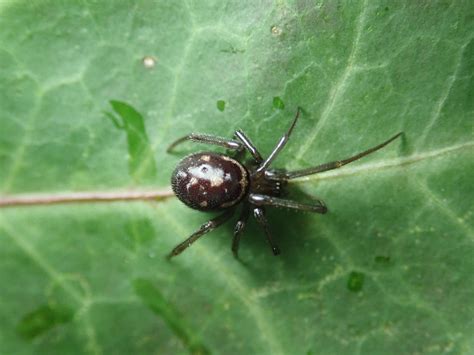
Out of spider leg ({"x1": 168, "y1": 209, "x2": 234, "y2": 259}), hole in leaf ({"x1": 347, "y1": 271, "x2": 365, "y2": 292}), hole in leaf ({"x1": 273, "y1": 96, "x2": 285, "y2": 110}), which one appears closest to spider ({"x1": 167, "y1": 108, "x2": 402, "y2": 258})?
spider leg ({"x1": 168, "y1": 209, "x2": 234, "y2": 259})

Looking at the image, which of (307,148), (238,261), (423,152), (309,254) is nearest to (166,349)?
(238,261)

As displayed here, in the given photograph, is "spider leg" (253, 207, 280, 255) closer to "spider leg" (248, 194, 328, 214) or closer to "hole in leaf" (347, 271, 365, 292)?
"spider leg" (248, 194, 328, 214)

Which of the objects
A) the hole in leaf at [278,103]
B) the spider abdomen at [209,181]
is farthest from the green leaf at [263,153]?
the spider abdomen at [209,181]

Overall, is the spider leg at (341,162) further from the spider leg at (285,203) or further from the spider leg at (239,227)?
the spider leg at (239,227)

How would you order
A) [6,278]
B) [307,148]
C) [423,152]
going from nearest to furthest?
[423,152], [307,148], [6,278]

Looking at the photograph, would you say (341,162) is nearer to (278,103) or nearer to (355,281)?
(278,103)

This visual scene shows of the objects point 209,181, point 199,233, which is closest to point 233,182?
point 209,181

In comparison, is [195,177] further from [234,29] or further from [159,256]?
[234,29]
